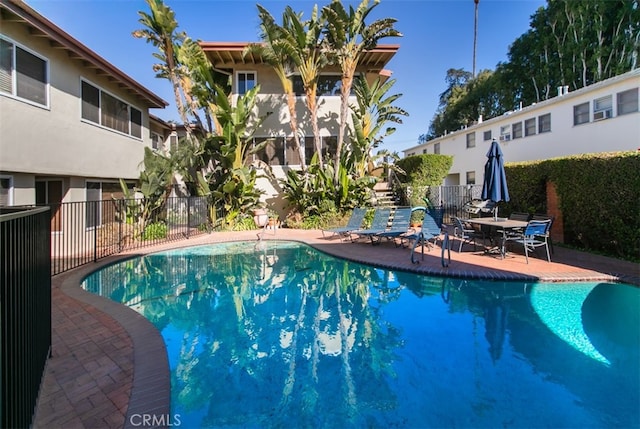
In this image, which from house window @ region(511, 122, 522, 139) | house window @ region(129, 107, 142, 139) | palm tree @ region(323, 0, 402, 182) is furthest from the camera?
house window @ region(511, 122, 522, 139)

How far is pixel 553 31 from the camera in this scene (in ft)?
89.9

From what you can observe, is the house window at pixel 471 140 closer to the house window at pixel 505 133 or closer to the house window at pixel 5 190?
the house window at pixel 505 133

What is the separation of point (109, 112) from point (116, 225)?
471 cm

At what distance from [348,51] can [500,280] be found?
11.4 meters

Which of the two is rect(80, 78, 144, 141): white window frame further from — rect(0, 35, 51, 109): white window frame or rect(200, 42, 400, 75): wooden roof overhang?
rect(200, 42, 400, 75): wooden roof overhang

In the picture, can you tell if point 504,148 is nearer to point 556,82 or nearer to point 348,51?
point 348,51

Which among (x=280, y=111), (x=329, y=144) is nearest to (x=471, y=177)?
(x=329, y=144)

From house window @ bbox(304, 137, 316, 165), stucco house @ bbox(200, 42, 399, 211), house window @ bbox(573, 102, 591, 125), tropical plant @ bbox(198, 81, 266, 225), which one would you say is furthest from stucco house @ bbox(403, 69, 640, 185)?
tropical plant @ bbox(198, 81, 266, 225)

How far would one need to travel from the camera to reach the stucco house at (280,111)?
17922mm

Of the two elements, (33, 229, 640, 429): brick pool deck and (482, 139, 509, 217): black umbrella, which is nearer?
(33, 229, 640, 429): brick pool deck

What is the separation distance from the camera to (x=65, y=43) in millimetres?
10055

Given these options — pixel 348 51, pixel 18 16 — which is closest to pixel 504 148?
pixel 348 51

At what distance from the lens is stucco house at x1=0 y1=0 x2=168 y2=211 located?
28.4 feet

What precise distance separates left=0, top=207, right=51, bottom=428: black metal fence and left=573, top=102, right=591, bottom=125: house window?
742 inches
